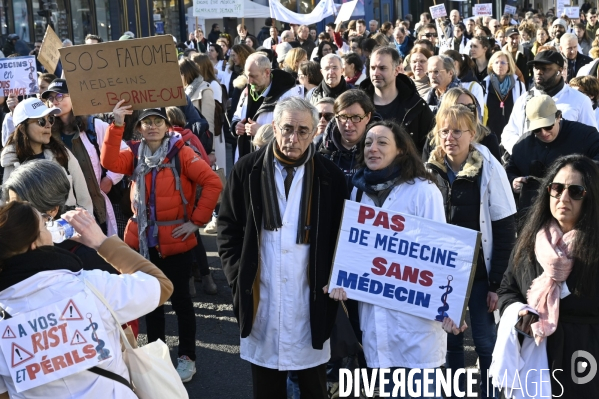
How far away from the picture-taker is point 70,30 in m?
22.9

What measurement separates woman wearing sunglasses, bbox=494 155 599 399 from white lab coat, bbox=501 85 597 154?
10.9 feet

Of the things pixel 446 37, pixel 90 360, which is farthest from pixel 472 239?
pixel 446 37

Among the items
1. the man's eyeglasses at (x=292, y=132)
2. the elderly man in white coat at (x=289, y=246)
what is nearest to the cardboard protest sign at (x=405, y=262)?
the elderly man in white coat at (x=289, y=246)

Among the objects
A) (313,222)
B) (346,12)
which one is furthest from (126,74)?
(346,12)

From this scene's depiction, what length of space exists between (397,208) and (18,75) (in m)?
5.76

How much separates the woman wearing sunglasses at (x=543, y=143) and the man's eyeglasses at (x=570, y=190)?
1.97m

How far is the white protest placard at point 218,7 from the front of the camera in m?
15.2

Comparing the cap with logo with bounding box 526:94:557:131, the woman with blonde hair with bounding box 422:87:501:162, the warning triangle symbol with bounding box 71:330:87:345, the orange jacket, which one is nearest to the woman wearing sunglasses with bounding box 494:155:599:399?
the woman with blonde hair with bounding box 422:87:501:162

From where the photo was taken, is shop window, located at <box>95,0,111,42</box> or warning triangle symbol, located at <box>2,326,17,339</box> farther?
shop window, located at <box>95,0,111,42</box>

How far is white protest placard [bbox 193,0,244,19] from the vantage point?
49.8 feet

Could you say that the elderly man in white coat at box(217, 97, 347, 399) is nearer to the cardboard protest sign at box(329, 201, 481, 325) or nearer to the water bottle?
the cardboard protest sign at box(329, 201, 481, 325)

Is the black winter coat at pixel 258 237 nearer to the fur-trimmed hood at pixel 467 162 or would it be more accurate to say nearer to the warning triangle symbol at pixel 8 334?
the fur-trimmed hood at pixel 467 162

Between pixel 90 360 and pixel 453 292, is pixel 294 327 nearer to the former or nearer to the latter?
pixel 453 292

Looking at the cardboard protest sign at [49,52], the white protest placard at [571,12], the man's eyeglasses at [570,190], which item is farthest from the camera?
the white protest placard at [571,12]
